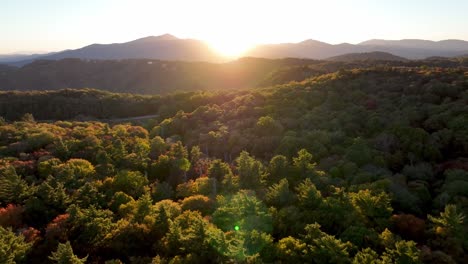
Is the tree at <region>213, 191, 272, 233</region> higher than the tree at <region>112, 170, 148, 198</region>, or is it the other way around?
the tree at <region>213, 191, 272, 233</region>

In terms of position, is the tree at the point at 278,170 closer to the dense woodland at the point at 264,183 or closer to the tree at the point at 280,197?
the dense woodland at the point at 264,183

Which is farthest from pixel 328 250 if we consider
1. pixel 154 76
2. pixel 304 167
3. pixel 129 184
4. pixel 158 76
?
pixel 154 76

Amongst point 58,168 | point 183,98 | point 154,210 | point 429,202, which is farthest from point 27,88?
point 429,202

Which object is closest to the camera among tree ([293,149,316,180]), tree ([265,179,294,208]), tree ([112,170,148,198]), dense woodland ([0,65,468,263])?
dense woodland ([0,65,468,263])

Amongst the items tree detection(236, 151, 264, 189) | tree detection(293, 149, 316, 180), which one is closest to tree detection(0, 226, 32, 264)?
tree detection(236, 151, 264, 189)

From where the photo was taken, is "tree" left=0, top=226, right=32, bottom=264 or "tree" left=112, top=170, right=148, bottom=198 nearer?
"tree" left=0, top=226, right=32, bottom=264

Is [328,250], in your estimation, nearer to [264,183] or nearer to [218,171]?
[264,183]

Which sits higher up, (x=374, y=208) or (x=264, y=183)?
(x=374, y=208)

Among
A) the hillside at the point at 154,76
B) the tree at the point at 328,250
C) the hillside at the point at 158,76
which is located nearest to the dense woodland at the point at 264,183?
the tree at the point at 328,250

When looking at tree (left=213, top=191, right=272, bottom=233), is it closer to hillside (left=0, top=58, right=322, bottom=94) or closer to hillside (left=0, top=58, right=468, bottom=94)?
hillside (left=0, top=58, right=468, bottom=94)
